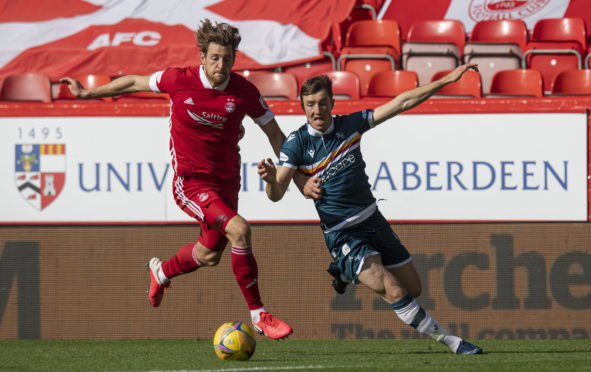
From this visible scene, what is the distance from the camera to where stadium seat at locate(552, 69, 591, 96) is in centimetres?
1070

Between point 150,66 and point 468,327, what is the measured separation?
5.68m

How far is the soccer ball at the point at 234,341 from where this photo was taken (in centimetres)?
625

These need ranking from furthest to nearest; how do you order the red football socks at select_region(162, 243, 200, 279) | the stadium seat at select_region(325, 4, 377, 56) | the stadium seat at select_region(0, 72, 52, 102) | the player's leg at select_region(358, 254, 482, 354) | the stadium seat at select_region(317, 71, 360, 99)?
the stadium seat at select_region(325, 4, 377, 56) < the stadium seat at select_region(0, 72, 52, 102) < the stadium seat at select_region(317, 71, 360, 99) < the red football socks at select_region(162, 243, 200, 279) < the player's leg at select_region(358, 254, 482, 354)

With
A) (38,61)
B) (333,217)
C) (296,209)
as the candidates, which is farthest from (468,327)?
(38,61)

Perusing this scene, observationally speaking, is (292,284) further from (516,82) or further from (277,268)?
(516,82)

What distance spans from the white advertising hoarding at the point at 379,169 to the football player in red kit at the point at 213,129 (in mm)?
2063

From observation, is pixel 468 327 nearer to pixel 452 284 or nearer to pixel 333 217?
pixel 452 284

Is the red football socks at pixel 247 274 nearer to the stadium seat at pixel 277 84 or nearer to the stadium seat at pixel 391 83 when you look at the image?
the stadium seat at pixel 277 84

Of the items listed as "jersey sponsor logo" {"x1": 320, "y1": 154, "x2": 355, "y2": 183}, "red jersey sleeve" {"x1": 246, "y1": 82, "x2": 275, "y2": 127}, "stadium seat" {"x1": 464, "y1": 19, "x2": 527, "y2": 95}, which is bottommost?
"jersey sponsor logo" {"x1": 320, "y1": 154, "x2": 355, "y2": 183}

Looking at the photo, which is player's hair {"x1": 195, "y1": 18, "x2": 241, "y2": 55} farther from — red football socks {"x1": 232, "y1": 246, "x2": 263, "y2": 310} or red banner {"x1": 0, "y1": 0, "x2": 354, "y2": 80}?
red banner {"x1": 0, "y1": 0, "x2": 354, "y2": 80}

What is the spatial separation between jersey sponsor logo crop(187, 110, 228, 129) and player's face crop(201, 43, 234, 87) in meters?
0.25

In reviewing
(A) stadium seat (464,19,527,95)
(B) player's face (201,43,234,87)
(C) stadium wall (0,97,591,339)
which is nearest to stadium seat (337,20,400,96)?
(A) stadium seat (464,19,527,95)

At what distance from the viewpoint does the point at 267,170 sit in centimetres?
587

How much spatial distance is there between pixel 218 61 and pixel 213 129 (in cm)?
53
